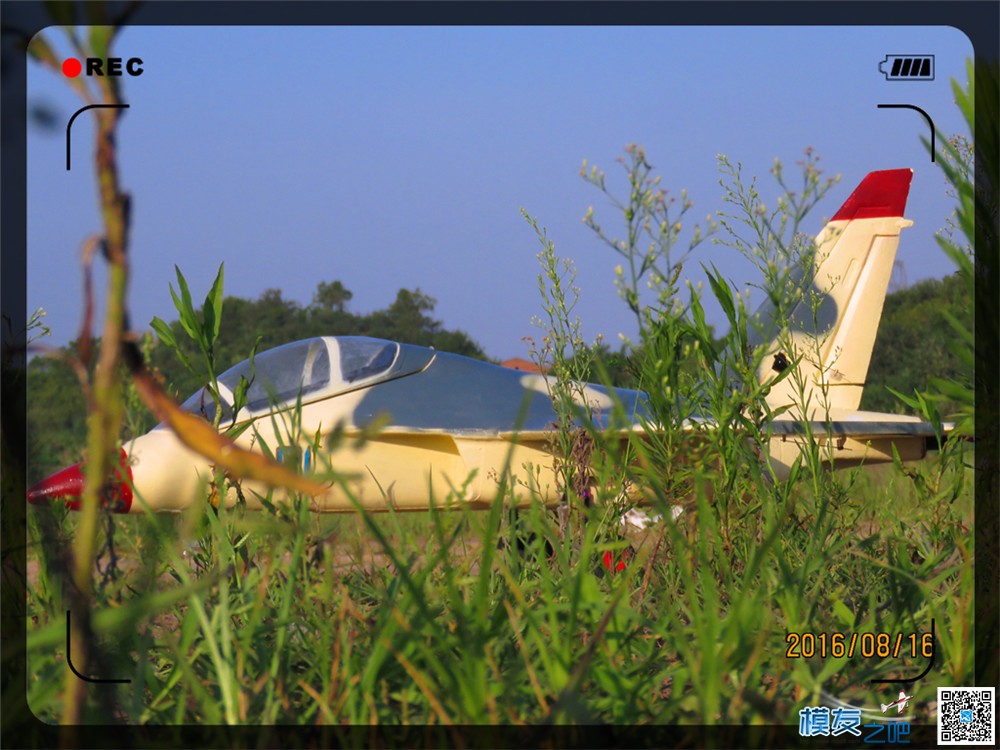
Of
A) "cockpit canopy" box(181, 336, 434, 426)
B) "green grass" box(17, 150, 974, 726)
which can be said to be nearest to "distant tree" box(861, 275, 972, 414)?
"cockpit canopy" box(181, 336, 434, 426)

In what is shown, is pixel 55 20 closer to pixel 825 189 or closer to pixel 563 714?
pixel 563 714

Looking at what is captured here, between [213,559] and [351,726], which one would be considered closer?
[351,726]

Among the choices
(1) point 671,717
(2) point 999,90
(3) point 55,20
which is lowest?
(1) point 671,717

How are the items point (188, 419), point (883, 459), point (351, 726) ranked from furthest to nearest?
point (883, 459) < point (351, 726) < point (188, 419)

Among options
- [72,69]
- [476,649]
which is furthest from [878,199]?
[72,69]

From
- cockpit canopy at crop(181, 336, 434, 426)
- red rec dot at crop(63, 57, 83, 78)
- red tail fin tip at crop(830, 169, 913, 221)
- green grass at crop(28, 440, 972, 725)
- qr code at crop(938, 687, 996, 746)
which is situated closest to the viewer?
red rec dot at crop(63, 57, 83, 78)

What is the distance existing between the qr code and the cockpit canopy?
4870 mm

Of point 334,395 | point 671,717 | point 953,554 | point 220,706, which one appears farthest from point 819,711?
point 334,395

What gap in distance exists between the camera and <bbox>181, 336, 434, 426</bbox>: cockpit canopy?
5883mm

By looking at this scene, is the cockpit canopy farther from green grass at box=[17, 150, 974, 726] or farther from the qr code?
the qr code

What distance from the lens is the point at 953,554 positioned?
85.6 inches

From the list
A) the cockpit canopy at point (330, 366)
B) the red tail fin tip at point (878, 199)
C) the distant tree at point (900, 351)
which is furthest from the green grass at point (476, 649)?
the distant tree at point (900, 351)

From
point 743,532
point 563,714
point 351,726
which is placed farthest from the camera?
point 743,532

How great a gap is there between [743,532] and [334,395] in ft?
13.0
